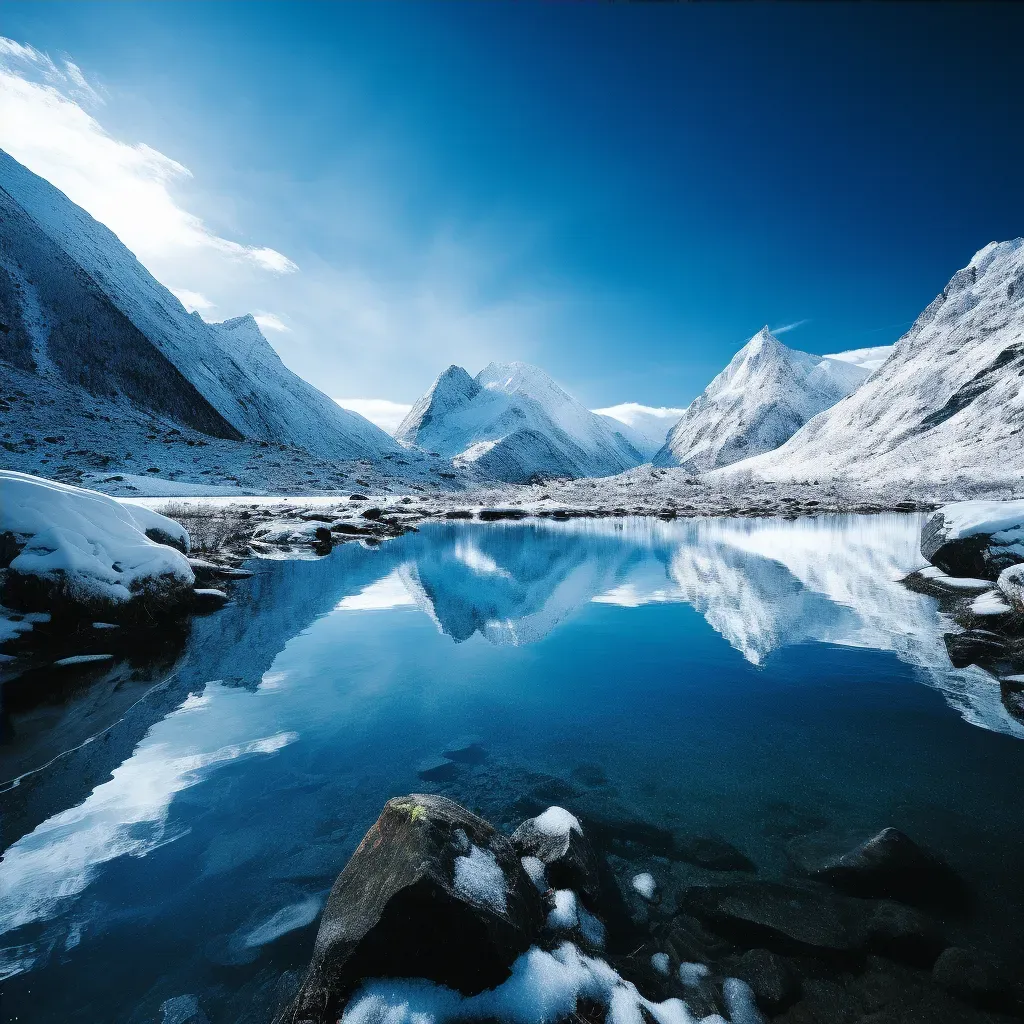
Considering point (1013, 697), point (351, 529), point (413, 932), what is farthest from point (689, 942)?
point (351, 529)

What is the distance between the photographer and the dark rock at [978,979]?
3.39 metres

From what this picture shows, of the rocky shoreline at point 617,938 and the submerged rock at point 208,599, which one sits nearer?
the rocky shoreline at point 617,938

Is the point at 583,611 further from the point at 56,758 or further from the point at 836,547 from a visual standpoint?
the point at 836,547

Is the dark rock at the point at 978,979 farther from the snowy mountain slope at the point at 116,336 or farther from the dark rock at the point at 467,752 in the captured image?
the snowy mountain slope at the point at 116,336

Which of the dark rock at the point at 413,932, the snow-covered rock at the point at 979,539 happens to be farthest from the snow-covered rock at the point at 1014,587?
the dark rock at the point at 413,932

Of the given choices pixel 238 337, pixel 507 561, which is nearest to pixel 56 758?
pixel 507 561

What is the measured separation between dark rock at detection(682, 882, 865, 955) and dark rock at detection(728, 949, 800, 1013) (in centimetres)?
18

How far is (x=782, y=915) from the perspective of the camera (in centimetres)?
416

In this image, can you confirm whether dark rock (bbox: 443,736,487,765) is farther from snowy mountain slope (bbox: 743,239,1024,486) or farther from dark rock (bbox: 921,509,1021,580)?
snowy mountain slope (bbox: 743,239,1024,486)

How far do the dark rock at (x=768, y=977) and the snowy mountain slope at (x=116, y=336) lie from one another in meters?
112

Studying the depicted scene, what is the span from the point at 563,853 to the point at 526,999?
1.35 m

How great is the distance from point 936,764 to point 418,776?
271 inches

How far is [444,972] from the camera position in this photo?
318 centimetres

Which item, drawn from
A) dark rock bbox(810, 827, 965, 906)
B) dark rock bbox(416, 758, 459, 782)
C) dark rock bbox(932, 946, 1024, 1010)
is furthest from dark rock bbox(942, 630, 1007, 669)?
dark rock bbox(416, 758, 459, 782)
